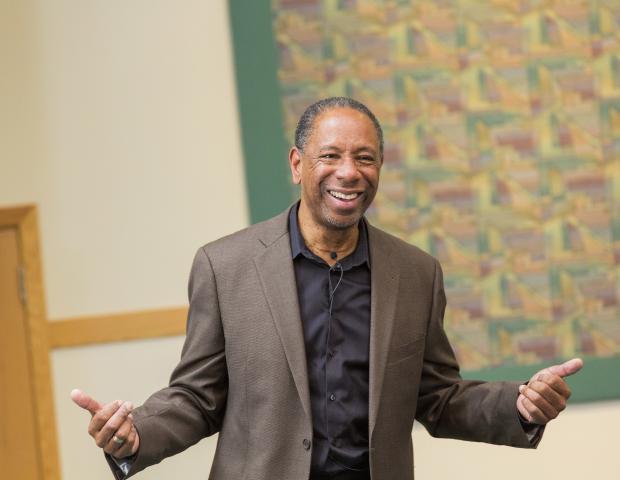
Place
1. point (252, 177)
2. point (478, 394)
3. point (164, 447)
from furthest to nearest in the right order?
point (252, 177) → point (478, 394) → point (164, 447)

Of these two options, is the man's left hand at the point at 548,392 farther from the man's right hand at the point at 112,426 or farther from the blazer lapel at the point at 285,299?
the man's right hand at the point at 112,426

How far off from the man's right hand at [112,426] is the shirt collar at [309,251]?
0.58 m

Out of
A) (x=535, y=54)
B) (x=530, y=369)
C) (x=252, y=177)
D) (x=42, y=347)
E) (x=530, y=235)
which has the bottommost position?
(x=530, y=369)

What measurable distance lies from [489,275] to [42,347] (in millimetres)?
1805

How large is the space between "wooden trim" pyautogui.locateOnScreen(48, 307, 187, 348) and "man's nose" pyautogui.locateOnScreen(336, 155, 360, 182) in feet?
5.53

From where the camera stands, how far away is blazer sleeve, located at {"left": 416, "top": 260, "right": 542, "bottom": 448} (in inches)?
93.5

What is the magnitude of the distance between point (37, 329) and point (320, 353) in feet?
6.31

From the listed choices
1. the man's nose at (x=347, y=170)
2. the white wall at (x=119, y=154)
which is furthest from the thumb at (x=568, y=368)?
the white wall at (x=119, y=154)

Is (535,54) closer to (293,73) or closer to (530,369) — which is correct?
(293,73)

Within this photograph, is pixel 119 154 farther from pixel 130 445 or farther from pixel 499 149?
pixel 130 445

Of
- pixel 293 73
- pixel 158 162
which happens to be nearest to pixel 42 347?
pixel 158 162

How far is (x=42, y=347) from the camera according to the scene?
3.85m

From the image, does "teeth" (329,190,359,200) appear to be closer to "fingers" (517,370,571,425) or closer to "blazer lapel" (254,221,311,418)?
"blazer lapel" (254,221,311,418)

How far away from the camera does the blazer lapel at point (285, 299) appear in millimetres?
2207
